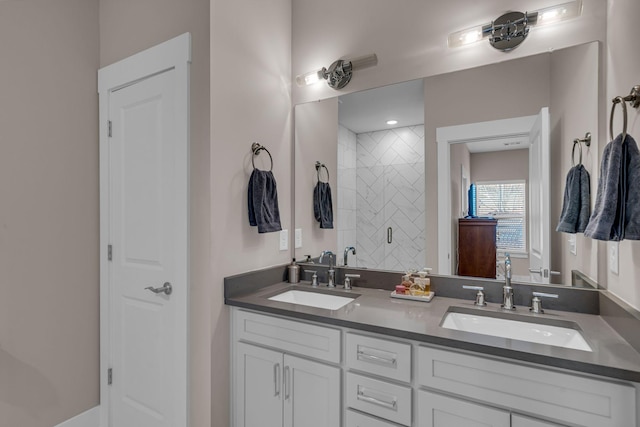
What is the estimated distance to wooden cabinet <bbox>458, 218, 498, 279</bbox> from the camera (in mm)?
1634

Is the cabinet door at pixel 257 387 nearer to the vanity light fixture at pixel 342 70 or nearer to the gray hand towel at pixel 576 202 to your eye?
the gray hand towel at pixel 576 202

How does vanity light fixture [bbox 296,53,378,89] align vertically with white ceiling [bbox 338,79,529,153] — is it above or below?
above

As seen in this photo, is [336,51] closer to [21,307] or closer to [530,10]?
[530,10]

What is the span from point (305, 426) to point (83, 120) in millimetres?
2189

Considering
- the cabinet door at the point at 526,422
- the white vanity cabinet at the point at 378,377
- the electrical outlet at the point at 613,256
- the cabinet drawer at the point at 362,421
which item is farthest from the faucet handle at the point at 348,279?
the electrical outlet at the point at 613,256

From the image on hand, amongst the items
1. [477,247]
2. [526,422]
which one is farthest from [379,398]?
[477,247]

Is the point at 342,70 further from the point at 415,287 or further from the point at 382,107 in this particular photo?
the point at 415,287

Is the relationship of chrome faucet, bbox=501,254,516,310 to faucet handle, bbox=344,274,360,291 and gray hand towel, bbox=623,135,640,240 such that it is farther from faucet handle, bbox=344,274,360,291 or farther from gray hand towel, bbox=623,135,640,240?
faucet handle, bbox=344,274,360,291

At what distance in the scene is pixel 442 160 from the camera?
177 cm

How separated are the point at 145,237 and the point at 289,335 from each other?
3.38 ft

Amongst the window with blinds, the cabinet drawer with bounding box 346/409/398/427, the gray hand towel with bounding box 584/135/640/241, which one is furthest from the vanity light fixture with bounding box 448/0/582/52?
the cabinet drawer with bounding box 346/409/398/427

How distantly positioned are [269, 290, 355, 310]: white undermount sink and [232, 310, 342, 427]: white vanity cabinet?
0.24 meters

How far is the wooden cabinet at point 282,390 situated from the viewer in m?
1.41

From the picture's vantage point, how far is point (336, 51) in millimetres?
2057
